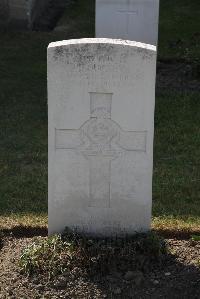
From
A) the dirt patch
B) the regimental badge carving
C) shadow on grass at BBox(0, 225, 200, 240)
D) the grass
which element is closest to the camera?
the dirt patch

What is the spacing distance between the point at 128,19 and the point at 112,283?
5602 millimetres

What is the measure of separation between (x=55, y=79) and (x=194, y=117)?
3.64 metres

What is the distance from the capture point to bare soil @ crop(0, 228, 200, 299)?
4.27m

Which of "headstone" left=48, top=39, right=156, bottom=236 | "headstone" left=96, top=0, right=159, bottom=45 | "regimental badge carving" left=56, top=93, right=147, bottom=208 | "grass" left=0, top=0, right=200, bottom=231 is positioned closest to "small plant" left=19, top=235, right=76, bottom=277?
"headstone" left=48, top=39, right=156, bottom=236

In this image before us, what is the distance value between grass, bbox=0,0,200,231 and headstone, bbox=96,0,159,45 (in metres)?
0.94

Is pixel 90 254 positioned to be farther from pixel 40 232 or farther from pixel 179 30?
pixel 179 30

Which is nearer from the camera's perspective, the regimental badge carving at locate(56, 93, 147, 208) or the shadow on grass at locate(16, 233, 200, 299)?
the shadow on grass at locate(16, 233, 200, 299)

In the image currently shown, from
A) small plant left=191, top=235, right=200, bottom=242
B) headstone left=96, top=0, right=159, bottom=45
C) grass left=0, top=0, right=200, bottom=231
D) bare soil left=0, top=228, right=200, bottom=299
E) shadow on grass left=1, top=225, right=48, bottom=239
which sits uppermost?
headstone left=96, top=0, right=159, bottom=45

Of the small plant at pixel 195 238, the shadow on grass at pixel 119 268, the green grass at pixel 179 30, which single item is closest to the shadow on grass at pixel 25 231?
the shadow on grass at pixel 119 268

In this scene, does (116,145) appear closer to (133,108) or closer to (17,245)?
(133,108)

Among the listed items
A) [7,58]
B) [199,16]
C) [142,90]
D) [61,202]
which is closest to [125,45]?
[142,90]

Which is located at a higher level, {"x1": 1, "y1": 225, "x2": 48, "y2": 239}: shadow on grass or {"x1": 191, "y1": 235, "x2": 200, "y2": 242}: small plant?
{"x1": 191, "y1": 235, "x2": 200, "y2": 242}: small plant

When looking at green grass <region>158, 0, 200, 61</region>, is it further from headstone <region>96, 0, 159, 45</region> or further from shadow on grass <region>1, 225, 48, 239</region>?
shadow on grass <region>1, 225, 48, 239</region>

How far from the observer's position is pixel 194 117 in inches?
307
